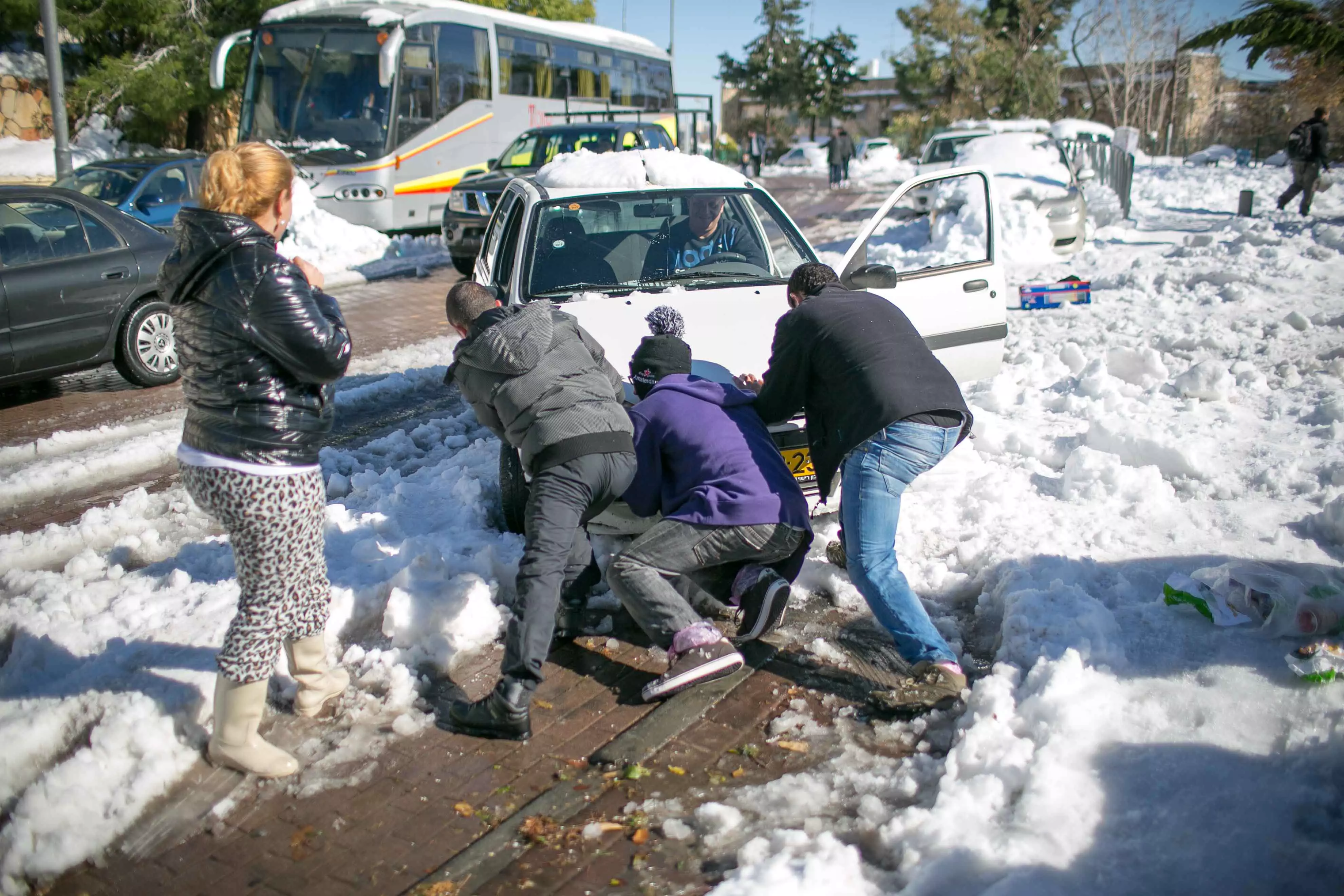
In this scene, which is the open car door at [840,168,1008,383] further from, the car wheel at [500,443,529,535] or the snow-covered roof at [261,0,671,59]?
the snow-covered roof at [261,0,671,59]

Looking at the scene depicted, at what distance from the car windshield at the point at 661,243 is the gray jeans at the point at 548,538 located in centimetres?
205

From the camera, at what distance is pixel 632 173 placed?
622 centimetres

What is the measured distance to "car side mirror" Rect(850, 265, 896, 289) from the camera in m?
5.12

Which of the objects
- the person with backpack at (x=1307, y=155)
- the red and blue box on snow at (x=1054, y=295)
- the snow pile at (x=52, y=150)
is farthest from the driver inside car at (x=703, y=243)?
the snow pile at (x=52, y=150)

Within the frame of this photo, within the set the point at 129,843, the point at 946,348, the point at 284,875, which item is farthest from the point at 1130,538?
the point at 129,843

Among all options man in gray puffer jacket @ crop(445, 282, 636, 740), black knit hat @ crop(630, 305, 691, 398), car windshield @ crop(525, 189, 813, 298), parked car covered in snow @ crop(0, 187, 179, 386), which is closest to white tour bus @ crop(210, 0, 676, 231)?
parked car covered in snow @ crop(0, 187, 179, 386)

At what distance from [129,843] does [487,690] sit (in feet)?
4.26

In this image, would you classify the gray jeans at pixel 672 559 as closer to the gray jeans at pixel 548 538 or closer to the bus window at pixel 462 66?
the gray jeans at pixel 548 538

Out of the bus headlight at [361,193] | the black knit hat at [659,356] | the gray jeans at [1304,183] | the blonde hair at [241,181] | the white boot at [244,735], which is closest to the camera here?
the blonde hair at [241,181]

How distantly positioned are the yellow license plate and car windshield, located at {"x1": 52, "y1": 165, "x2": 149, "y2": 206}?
11.5 metres

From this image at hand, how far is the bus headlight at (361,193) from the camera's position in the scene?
1631 cm

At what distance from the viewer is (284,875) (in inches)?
116

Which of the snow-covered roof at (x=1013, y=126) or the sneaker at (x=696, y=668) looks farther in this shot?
the snow-covered roof at (x=1013, y=126)

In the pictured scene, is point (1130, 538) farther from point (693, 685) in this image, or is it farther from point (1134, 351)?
point (1134, 351)
